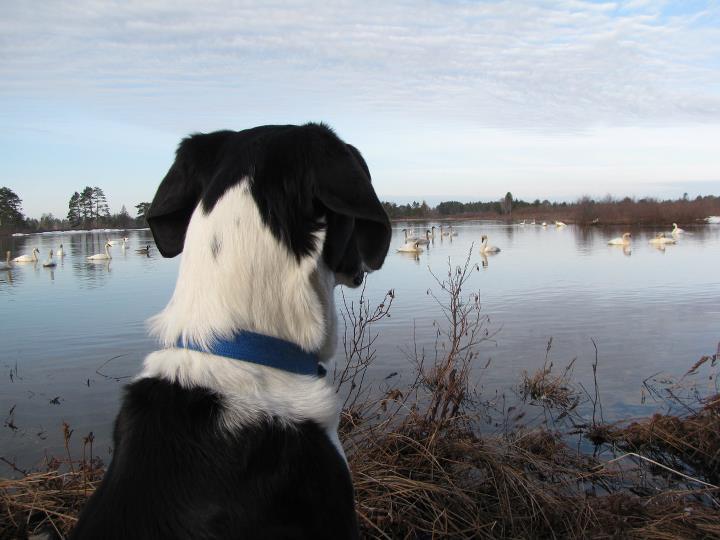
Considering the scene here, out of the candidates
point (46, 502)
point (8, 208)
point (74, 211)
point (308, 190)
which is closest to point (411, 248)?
point (46, 502)

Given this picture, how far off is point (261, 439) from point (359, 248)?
0.65 m

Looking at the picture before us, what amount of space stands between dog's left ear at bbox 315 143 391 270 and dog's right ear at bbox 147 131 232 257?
0.45m

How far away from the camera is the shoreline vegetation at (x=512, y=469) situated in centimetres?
412

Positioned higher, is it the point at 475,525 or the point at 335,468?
the point at 335,468

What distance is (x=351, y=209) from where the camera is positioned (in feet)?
5.33

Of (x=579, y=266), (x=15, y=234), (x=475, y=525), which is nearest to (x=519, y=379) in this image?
(x=475, y=525)

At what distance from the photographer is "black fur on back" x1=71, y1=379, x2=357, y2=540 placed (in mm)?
1413

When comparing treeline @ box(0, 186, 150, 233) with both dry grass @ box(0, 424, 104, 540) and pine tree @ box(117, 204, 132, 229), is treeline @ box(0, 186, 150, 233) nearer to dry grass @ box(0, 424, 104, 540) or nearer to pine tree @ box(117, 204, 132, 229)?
pine tree @ box(117, 204, 132, 229)

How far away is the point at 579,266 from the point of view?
22.1m

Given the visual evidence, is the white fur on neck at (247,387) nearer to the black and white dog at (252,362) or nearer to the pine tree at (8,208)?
the black and white dog at (252,362)

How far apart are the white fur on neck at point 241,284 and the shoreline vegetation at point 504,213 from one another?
3118cm

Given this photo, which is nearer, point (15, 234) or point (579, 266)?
point (579, 266)

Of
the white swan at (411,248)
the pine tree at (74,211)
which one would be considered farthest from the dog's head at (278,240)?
the pine tree at (74,211)

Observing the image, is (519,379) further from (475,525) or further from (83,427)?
(83,427)
